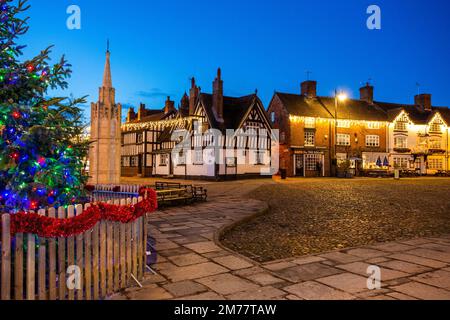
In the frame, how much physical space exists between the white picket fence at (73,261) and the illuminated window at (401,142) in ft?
158

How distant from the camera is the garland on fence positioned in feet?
12.7

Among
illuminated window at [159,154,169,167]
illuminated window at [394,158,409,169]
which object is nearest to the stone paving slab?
illuminated window at [159,154,169,167]

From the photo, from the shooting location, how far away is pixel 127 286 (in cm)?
504

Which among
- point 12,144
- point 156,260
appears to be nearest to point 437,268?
point 156,260

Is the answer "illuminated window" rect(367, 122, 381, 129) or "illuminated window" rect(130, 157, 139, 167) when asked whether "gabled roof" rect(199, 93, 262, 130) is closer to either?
"illuminated window" rect(130, 157, 139, 167)

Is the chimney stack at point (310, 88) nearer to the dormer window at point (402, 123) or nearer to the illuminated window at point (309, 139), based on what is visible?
the illuminated window at point (309, 139)

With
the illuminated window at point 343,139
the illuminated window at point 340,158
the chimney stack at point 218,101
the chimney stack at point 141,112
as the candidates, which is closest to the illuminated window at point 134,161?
the chimney stack at point 141,112

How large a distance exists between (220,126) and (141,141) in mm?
12768

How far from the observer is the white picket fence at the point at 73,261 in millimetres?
3867

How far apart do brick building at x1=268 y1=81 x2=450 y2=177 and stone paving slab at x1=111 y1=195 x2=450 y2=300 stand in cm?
3339

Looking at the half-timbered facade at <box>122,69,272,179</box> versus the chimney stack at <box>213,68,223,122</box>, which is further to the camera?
the chimney stack at <box>213,68,223,122</box>

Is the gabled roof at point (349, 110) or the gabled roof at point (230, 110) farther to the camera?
the gabled roof at point (349, 110)

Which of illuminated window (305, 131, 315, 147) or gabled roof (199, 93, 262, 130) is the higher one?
gabled roof (199, 93, 262, 130)
